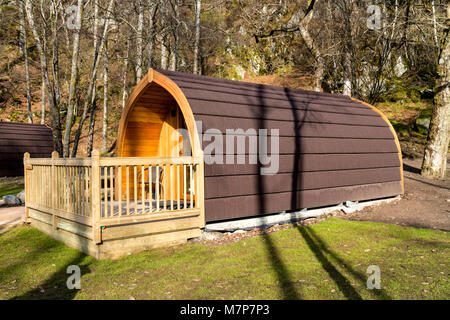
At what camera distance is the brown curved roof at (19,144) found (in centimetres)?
1622

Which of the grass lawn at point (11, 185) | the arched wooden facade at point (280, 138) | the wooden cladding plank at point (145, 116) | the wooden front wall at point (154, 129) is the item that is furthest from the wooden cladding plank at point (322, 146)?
the grass lawn at point (11, 185)

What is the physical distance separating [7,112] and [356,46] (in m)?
26.0

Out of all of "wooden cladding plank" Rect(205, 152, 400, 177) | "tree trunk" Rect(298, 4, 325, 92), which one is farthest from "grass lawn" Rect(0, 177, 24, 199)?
"tree trunk" Rect(298, 4, 325, 92)

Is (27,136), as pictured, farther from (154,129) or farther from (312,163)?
(312,163)

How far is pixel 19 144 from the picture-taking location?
663 inches

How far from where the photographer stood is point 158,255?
5508 mm

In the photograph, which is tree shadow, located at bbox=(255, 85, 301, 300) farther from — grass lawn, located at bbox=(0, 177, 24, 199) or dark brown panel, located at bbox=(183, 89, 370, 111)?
grass lawn, located at bbox=(0, 177, 24, 199)

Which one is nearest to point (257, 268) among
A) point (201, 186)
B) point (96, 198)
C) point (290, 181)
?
point (201, 186)

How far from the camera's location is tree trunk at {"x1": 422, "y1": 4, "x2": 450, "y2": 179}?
428 inches

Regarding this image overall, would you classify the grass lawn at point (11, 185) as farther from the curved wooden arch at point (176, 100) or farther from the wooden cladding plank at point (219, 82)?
the wooden cladding plank at point (219, 82)

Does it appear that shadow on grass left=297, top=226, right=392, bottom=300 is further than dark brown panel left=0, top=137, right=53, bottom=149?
No

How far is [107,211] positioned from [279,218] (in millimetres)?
3577

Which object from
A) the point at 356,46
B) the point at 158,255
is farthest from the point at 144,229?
the point at 356,46

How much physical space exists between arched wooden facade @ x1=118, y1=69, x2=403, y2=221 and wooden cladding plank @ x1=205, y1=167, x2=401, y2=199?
19mm
